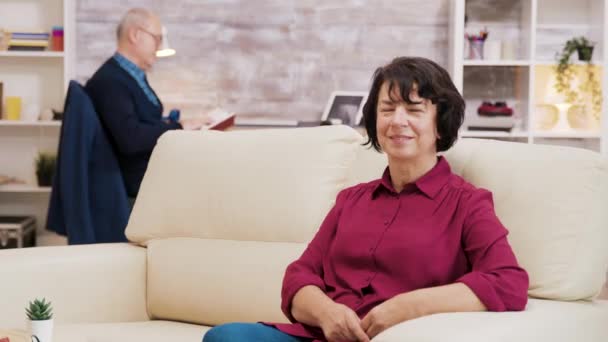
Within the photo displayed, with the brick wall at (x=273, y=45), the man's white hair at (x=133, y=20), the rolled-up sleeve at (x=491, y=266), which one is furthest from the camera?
the brick wall at (x=273, y=45)

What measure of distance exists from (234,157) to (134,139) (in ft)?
4.02

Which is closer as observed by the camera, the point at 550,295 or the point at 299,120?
the point at 550,295

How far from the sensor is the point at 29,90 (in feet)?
18.2

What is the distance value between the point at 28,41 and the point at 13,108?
41 cm

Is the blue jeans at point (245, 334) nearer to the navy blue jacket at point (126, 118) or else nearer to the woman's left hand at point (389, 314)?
the woman's left hand at point (389, 314)

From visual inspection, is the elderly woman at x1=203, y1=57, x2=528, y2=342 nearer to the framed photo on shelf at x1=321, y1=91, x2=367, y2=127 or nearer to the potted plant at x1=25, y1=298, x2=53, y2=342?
the potted plant at x1=25, y1=298, x2=53, y2=342

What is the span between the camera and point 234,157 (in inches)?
105

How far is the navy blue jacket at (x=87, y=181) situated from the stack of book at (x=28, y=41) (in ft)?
5.65

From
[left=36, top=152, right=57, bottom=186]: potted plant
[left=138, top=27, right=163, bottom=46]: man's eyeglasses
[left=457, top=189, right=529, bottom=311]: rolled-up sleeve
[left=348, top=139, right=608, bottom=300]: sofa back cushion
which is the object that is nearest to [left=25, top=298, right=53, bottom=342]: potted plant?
[left=457, top=189, right=529, bottom=311]: rolled-up sleeve

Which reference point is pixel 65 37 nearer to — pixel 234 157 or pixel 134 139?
pixel 134 139

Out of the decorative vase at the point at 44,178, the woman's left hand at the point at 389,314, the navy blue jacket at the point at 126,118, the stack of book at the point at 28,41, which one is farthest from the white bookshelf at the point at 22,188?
the woman's left hand at the point at 389,314

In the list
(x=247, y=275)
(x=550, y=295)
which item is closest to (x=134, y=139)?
(x=247, y=275)

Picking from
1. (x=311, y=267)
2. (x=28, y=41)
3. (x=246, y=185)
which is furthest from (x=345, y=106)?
(x=311, y=267)

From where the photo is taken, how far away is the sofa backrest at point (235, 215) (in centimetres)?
252
